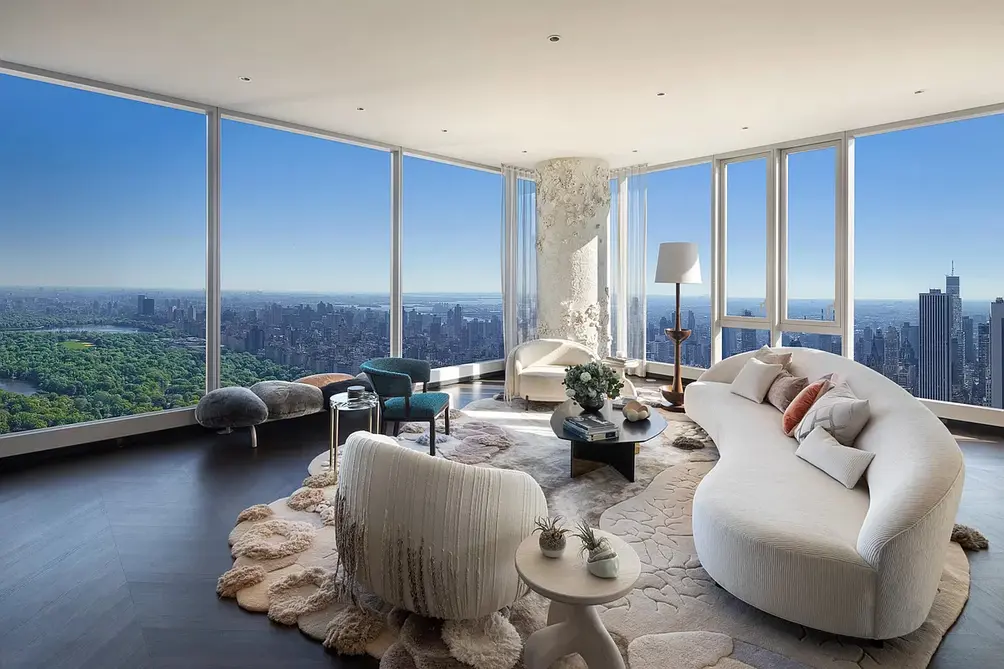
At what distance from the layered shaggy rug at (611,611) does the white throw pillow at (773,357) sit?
1.62m

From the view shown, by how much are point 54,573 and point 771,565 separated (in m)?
3.06

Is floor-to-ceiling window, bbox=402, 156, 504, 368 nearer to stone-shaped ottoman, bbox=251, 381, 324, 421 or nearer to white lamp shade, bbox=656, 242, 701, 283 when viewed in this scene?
stone-shaped ottoman, bbox=251, 381, 324, 421

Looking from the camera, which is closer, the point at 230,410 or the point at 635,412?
the point at 635,412

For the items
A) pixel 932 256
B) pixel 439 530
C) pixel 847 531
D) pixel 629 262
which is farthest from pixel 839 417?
pixel 629 262

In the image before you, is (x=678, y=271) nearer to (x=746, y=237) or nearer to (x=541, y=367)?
(x=746, y=237)

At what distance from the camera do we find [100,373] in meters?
4.66

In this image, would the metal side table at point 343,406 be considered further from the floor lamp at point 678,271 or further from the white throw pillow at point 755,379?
the floor lamp at point 678,271

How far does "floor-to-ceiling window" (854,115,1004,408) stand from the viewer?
A: 5.22 m

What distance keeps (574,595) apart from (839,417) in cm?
211

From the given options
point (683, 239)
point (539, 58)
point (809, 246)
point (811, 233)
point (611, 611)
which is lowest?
point (611, 611)

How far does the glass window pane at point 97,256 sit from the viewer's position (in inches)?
167

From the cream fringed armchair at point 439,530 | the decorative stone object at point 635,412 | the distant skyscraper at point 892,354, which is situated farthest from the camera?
the distant skyscraper at point 892,354

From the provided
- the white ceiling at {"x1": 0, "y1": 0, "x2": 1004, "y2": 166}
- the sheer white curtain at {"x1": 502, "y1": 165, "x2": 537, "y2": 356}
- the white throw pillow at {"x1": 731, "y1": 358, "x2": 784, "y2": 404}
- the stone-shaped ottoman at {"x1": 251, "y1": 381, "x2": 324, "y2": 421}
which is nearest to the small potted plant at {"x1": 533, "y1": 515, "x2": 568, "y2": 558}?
the white ceiling at {"x1": 0, "y1": 0, "x2": 1004, "y2": 166}

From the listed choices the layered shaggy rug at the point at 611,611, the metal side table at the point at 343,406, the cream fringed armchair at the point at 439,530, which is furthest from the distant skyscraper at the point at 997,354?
the metal side table at the point at 343,406
